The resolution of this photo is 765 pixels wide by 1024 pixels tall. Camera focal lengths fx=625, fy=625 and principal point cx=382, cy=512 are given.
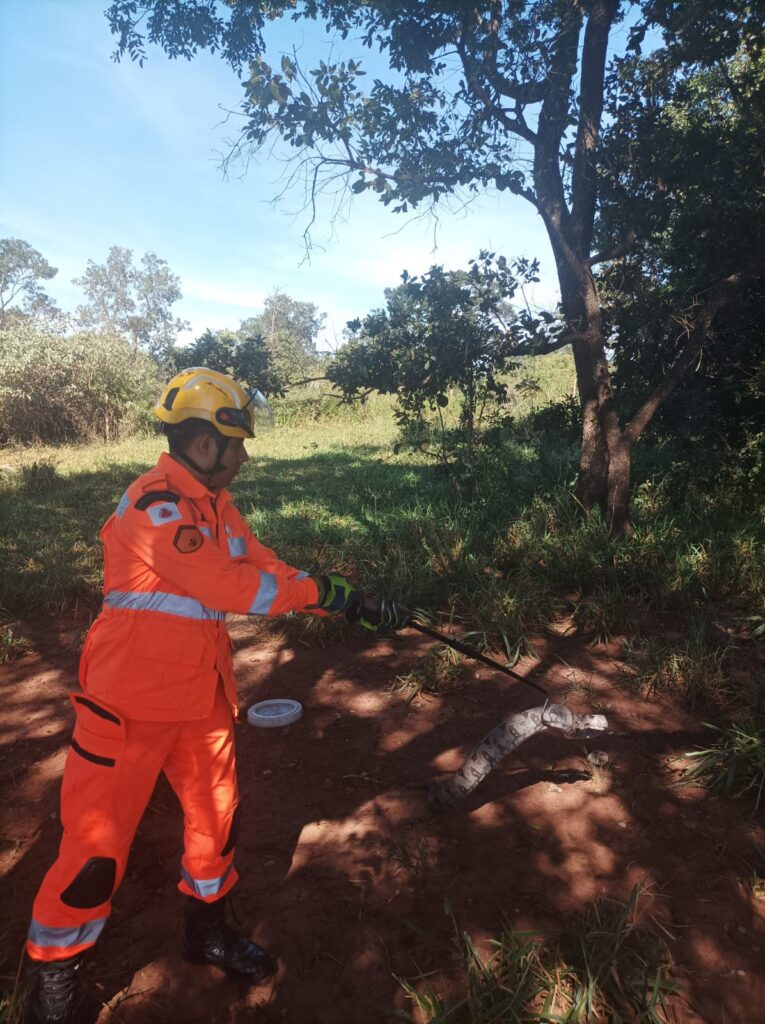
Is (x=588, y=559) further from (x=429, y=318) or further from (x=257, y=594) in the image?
(x=257, y=594)

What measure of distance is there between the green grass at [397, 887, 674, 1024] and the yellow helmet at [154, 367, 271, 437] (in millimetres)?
1950

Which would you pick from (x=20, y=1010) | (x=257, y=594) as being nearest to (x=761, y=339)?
(x=257, y=594)

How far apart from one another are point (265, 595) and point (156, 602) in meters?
0.35

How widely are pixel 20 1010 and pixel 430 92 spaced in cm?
717

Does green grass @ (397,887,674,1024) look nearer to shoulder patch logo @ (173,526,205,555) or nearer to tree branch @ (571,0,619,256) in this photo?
shoulder patch logo @ (173,526,205,555)

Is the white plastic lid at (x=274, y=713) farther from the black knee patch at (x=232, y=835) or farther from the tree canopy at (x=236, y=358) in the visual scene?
the tree canopy at (x=236, y=358)

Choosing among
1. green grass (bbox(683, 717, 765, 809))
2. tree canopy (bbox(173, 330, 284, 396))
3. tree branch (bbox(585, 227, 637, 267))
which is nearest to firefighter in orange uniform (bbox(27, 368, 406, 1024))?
green grass (bbox(683, 717, 765, 809))

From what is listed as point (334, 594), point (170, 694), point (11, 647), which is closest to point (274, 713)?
point (334, 594)

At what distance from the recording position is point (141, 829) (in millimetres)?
2957

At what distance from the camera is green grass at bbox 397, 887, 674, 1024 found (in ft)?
6.45

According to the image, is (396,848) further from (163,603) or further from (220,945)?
(163,603)

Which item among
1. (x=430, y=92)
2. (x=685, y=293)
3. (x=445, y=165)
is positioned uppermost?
(x=430, y=92)

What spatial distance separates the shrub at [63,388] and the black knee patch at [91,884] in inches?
645

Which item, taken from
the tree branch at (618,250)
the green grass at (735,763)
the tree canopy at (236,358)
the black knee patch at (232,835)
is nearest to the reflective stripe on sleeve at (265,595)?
the black knee patch at (232,835)
